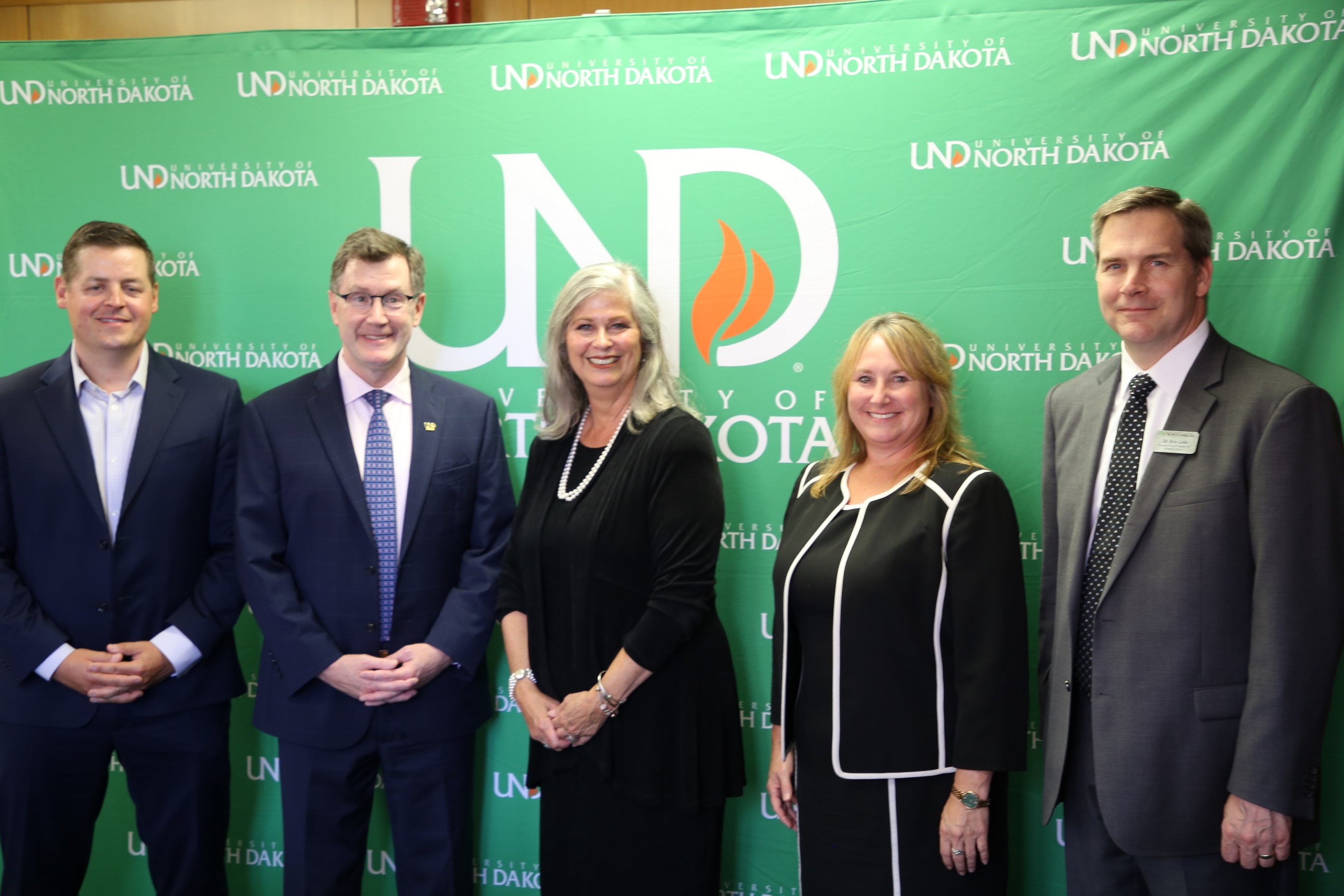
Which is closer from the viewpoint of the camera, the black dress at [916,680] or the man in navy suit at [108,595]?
the black dress at [916,680]

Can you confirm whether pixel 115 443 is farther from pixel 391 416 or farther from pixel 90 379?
pixel 391 416

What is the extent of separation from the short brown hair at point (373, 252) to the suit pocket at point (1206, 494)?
1.89m

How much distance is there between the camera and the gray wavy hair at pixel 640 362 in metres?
2.24

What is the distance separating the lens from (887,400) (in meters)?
1.98

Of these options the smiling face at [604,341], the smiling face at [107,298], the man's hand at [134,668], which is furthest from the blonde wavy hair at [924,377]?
the smiling face at [107,298]

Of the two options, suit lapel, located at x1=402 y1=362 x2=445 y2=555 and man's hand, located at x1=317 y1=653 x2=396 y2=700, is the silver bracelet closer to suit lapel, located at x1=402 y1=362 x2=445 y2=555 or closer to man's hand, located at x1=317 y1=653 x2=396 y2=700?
man's hand, located at x1=317 y1=653 x2=396 y2=700

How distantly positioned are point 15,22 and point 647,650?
3.16 metres

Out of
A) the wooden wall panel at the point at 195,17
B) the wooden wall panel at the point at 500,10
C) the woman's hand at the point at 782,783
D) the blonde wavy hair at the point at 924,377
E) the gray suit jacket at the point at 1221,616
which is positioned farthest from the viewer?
the wooden wall panel at the point at 195,17

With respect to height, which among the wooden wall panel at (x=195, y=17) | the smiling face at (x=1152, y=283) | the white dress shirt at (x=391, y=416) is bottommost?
the white dress shirt at (x=391, y=416)

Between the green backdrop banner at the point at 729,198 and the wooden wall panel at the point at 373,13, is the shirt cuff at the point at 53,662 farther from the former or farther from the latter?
the wooden wall panel at the point at 373,13

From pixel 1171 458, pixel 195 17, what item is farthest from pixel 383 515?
pixel 195 17

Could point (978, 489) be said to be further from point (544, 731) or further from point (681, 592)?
point (544, 731)

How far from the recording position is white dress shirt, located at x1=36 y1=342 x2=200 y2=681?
2.44m

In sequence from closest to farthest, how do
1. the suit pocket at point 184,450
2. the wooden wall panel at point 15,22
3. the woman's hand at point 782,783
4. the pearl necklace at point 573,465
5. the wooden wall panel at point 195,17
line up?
the woman's hand at point 782,783
the pearl necklace at point 573,465
the suit pocket at point 184,450
the wooden wall panel at point 195,17
the wooden wall panel at point 15,22
